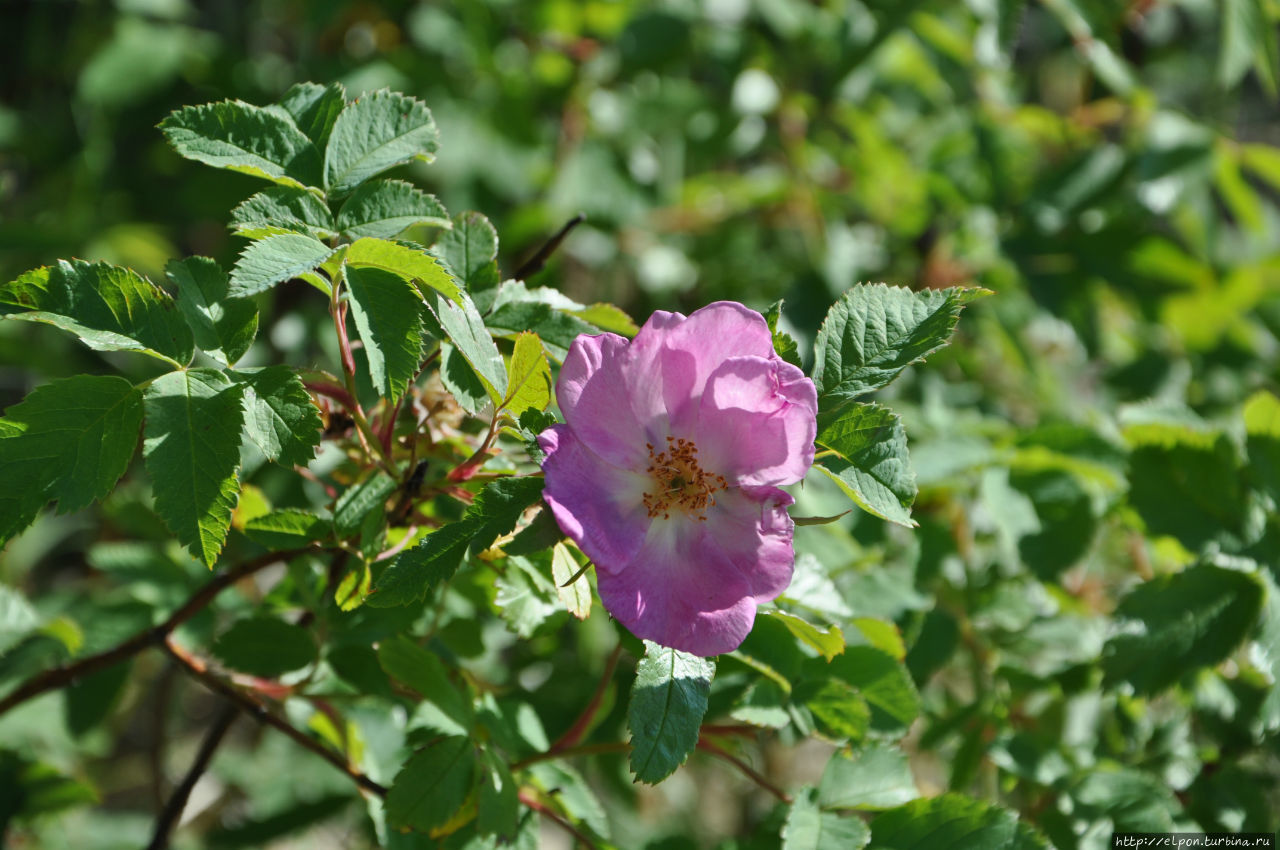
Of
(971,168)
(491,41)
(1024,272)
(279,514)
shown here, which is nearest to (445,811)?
(279,514)

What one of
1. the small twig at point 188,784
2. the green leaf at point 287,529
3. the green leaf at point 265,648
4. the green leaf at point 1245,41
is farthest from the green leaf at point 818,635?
the green leaf at point 1245,41

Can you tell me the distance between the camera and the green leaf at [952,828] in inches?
34.0

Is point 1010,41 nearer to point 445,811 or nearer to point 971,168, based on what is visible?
point 971,168

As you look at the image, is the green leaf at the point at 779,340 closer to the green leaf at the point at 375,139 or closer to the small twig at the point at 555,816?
the green leaf at the point at 375,139

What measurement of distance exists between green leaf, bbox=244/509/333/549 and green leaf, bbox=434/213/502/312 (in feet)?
0.72

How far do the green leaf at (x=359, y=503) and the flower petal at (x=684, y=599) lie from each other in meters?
0.21

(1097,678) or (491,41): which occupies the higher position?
(491,41)

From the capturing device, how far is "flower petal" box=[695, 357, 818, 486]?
673 mm

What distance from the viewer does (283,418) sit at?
28.1 inches

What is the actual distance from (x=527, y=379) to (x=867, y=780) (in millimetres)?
522

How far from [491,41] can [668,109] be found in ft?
1.13

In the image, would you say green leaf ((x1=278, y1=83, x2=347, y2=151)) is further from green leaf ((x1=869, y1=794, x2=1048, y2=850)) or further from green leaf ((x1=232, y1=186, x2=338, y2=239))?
green leaf ((x1=869, y1=794, x2=1048, y2=850))

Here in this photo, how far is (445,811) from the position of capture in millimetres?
805

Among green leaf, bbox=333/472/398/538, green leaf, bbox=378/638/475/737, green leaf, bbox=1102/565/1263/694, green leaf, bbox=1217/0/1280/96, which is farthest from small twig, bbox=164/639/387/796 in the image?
green leaf, bbox=1217/0/1280/96
